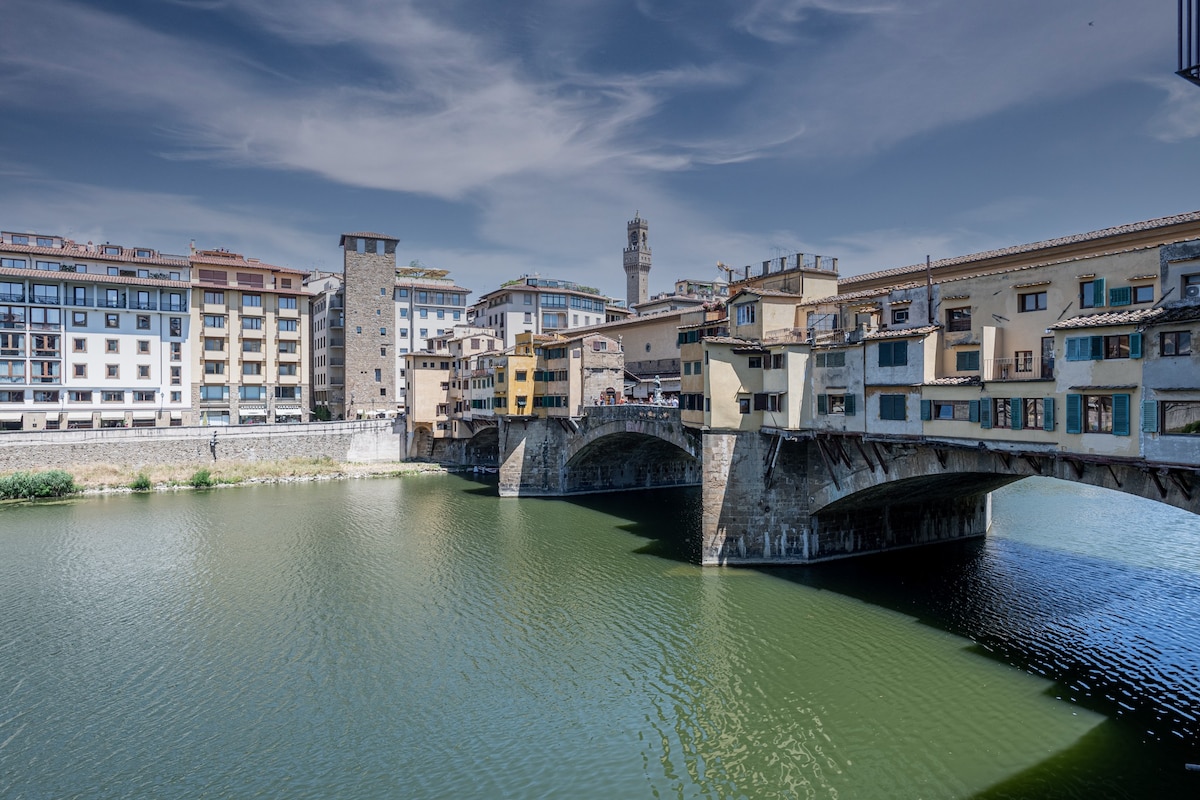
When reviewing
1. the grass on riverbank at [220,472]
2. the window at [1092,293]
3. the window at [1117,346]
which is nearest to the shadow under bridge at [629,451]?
the grass on riverbank at [220,472]

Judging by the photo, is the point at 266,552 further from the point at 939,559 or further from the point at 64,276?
the point at 64,276

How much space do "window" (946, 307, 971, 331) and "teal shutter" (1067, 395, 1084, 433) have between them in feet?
20.9

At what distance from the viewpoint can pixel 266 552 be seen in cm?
4050

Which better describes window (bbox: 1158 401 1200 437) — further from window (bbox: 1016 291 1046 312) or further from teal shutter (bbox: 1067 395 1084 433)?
window (bbox: 1016 291 1046 312)

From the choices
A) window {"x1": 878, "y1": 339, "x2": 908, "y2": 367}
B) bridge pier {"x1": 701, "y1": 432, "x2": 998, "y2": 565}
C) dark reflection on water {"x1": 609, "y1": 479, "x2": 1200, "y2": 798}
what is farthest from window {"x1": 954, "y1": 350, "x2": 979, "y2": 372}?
dark reflection on water {"x1": 609, "y1": 479, "x2": 1200, "y2": 798}

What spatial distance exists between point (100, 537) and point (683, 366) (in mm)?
36800

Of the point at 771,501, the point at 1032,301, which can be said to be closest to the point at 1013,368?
the point at 1032,301

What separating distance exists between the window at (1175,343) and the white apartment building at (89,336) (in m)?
81.5

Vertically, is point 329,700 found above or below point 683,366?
below

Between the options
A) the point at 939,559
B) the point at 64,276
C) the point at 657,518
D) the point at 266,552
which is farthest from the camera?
the point at 64,276

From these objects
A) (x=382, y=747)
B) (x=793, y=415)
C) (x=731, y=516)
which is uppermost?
(x=793, y=415)

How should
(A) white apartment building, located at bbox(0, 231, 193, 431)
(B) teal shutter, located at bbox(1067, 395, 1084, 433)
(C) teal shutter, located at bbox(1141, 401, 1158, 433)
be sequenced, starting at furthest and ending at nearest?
(A) white apartment building, located at bbox(0, 231, 193, 431) < (B) teal shutter, located at bbox(1067, 395, 1084, 433) < (C) teal shutter, located at bbox(1141, 401, 1158, 433)

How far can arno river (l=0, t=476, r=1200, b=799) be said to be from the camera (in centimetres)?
1869

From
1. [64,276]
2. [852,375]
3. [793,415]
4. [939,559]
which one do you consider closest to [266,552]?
[793,415]
